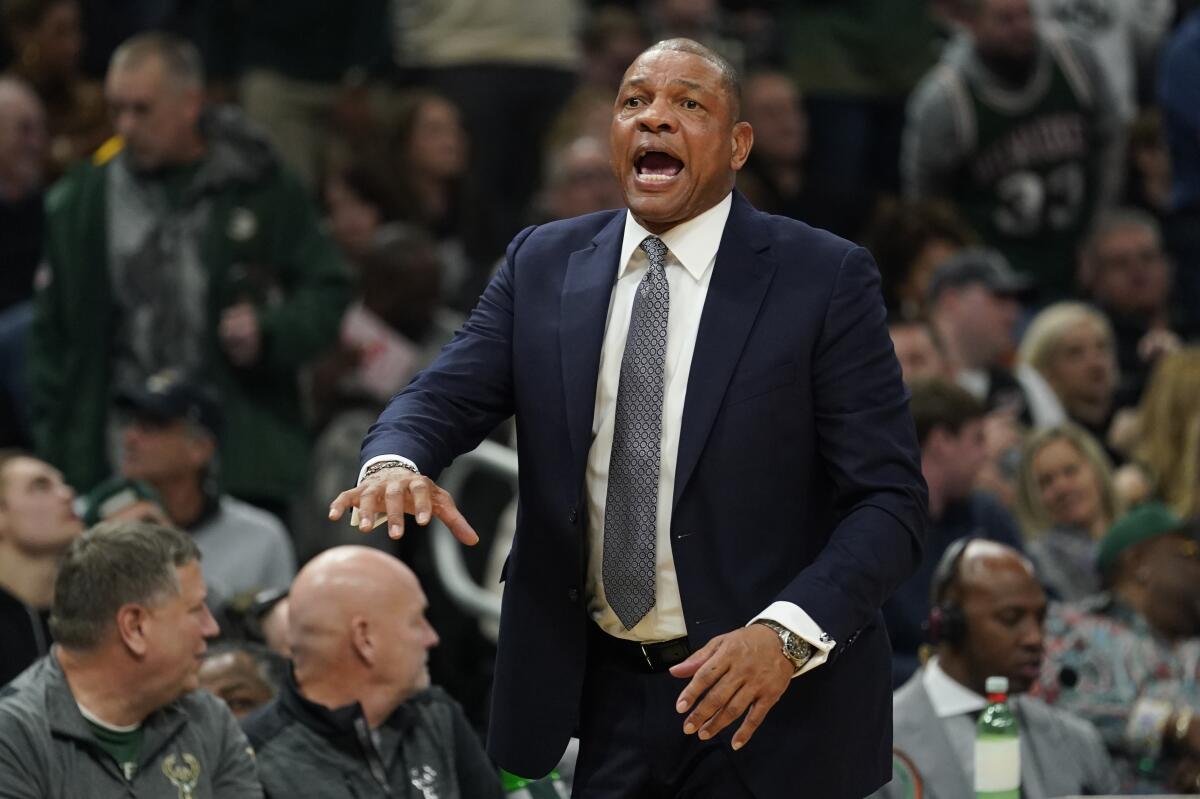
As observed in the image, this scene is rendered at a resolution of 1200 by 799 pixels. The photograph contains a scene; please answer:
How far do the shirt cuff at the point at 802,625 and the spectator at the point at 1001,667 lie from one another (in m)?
2.42

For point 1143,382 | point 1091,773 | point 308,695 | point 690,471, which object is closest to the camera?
point 690,471

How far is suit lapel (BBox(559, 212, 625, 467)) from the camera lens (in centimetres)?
366

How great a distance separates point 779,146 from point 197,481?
4.09 m

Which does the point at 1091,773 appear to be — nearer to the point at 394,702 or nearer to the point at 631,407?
the point at 394,702

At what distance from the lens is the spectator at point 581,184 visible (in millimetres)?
9125

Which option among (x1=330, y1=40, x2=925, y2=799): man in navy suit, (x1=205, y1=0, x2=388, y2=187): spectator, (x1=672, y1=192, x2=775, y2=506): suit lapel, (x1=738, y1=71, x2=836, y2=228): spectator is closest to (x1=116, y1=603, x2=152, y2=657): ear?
(x1=330, y1=40, x2=925, y2=799): man in navy suit

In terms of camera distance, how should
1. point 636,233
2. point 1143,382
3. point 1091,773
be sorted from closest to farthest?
1. point 636,233
2. point 1091,773
3. point 1143,382

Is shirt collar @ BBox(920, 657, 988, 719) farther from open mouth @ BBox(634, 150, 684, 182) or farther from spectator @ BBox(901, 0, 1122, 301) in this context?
spectator @ BBox(901, 0, 1122, 301)

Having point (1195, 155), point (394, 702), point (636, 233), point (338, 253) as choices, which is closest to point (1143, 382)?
point (1195, 155)

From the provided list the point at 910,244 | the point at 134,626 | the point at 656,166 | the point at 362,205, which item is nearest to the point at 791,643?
the point at 656,166

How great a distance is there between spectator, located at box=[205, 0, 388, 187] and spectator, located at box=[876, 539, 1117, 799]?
5.06 metres

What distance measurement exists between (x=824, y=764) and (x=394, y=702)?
2.00 m

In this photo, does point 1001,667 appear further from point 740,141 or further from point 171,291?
point 171,291

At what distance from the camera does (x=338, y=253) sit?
8.04 meters
